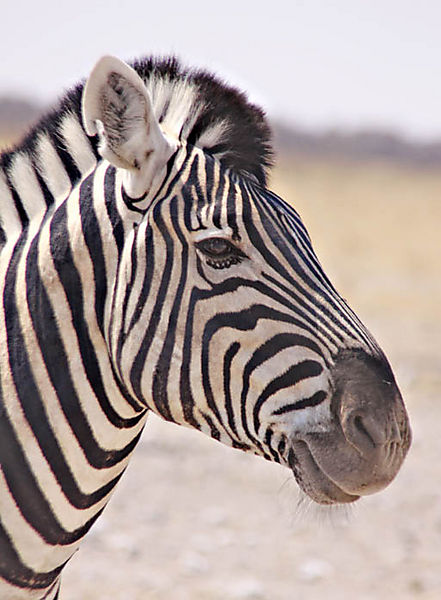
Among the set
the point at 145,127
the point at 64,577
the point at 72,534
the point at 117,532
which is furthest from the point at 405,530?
the point at 145,127

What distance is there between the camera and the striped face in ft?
6.74

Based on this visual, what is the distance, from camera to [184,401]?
2154mm

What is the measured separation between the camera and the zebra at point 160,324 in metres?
2.04

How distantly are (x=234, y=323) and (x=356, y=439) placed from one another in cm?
39

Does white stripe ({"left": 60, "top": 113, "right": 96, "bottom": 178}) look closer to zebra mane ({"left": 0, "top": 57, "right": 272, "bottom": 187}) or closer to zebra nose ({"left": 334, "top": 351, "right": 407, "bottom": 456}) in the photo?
zebra mane ({"left": 0, "top": 57, "right": 272, "bottom": 187})

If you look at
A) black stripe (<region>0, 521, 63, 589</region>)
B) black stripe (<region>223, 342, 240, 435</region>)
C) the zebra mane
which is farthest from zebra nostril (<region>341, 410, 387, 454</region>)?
black stripe (<region>0, 521, 63, 589</region>)

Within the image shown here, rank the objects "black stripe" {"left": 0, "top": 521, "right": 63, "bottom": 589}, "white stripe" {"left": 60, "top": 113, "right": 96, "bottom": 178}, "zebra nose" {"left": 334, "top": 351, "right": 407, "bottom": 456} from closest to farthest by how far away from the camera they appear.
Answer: "zebra nose" {"left": 334, "top": 351, "right": 407, "bottom": 456}
"black stripe" {"left": 0, "top": 521, "right": 63, "bottom": 589}
"white stripe" {"left": 60, "top": 113, "right": 96, "bottom": 178}

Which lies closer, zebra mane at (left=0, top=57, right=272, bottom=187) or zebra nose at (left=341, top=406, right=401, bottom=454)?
zebra nose at (left=341, top=406, right=401, bottom=454)

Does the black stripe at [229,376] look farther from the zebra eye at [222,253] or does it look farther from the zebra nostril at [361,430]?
the zebra nostril at [361,430]

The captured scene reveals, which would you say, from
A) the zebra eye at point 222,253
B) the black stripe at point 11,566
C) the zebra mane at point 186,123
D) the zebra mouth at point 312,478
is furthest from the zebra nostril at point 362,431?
the black stripe at point 11,566

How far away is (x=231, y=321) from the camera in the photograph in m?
2.10

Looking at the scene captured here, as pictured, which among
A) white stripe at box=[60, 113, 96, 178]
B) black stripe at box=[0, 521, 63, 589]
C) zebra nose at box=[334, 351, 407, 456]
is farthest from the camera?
white stripe at box=[60, 113, 96, 178]

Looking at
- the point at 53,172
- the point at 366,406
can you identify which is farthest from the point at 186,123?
the point at 366,406

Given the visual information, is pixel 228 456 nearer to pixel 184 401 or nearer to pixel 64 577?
pixel 64 577
